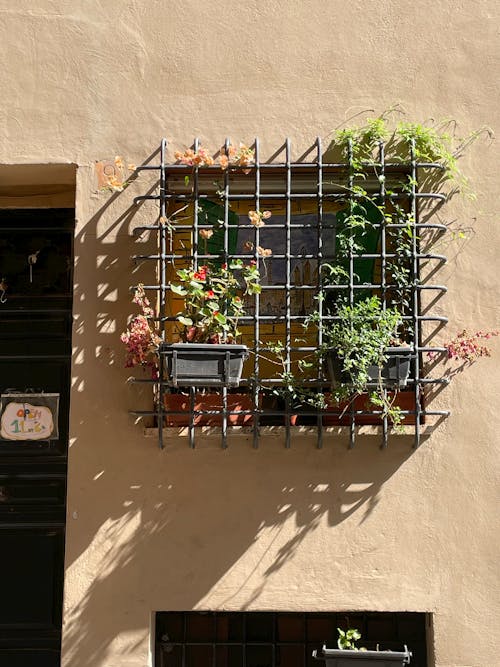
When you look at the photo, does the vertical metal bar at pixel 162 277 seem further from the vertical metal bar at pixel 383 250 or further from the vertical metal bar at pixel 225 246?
the vertical metal bar at pixel 383 250

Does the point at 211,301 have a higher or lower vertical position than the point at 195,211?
lower

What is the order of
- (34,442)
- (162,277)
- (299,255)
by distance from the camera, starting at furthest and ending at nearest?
1. (34,442)
2. (299,255)
3. (162,277)

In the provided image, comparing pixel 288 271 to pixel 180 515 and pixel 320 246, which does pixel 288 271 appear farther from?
pixel 180 515

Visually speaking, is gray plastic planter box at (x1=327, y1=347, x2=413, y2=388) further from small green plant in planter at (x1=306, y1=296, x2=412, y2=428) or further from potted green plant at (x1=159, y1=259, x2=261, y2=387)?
potted green plant at (x1=159, y1=259, x2=261, y2=387)

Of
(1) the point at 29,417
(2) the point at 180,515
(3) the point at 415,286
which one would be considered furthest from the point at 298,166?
(1) the point at 29,417

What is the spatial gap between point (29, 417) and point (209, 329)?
1.41m

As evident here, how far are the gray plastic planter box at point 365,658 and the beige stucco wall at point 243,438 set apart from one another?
0.26 m

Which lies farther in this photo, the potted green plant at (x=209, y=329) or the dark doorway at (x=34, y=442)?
the dark doorway at (x=34, y=442)

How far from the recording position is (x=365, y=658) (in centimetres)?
352

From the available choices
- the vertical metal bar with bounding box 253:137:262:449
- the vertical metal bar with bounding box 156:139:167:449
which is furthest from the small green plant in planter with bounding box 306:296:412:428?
the vertical metal bar with bounding box 156:139:167:449

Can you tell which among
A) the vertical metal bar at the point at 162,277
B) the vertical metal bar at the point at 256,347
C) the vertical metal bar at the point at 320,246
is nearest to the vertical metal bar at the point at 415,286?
the vertical metal bar at the point at 320,246

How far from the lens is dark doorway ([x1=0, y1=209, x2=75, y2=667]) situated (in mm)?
4340

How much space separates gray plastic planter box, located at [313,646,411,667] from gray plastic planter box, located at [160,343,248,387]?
126 centimetres

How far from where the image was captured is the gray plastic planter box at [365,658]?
3504 millimetres
